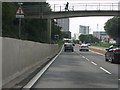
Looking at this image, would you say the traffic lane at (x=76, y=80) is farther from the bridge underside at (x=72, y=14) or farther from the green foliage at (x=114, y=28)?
the green foliage at (x=114, y=28)

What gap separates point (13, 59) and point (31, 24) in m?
57.7

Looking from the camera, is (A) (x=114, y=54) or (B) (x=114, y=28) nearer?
(A) (x=114, y=54)

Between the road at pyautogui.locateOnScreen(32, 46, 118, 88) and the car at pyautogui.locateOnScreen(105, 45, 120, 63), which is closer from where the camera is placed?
the road at pyautogui.locateOnScreen(32, 46, 118, 88)

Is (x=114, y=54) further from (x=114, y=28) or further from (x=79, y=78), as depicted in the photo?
(x=114, y=28)

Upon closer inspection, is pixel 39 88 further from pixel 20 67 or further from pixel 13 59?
pixel 20 67

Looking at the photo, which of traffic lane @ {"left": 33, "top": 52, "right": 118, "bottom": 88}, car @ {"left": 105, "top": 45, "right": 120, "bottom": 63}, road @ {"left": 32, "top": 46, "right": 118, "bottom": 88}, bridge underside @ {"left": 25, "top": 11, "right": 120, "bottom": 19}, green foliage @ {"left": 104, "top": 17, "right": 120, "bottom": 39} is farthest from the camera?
green foliage @ {"left": 104, "top": 17, "right": 120, "bottom": 39}

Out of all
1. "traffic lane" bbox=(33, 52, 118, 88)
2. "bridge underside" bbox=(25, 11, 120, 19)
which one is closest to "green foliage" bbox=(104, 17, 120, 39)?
"bridge underside" bbox=(25, 11, 120, 19)

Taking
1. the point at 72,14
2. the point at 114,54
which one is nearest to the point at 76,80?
the point at 114,54

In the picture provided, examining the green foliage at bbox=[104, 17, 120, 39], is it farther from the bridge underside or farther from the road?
the road

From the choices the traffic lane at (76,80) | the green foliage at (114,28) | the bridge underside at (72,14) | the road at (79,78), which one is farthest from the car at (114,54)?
the green foliage at (114,28)

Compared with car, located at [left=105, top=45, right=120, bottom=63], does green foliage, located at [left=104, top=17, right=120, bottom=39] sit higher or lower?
higher

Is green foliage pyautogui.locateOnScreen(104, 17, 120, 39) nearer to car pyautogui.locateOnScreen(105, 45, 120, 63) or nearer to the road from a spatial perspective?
car pyautogui.locateOnScreen(105, 45, 120, 63)

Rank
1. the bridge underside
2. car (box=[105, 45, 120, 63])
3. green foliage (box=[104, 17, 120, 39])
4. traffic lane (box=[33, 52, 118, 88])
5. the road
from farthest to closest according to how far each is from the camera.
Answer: green foliage (box=[104, 17, 120, 39])
the bridge underside
car (box=[105, 45, 120, 63])
the road
traffic lane (box=[33, 52, 118, 88])

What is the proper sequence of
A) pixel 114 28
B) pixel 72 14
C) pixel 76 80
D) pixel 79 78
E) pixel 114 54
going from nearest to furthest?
1. pixel 76 80
2. pixel 79 78
3. pixel 114 54
4. pixel 72 14
5. pixel 114 28
